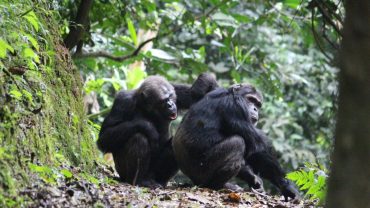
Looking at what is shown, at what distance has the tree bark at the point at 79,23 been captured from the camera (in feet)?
26.3

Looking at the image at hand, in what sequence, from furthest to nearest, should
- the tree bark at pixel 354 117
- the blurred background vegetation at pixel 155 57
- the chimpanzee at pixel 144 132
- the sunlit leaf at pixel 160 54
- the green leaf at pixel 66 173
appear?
the sunlit leaf at pixel 160 54 → the chimpanzee at pixel 144 132 → the blurred background vegetation at pixel 155 57 → the green leaf at pixel 66 173 → the tree bark at pixel 354 117

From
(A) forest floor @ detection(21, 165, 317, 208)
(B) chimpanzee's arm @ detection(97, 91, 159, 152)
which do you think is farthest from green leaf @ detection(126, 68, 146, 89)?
(A) forest floor @ detection(21, 165, 317, 208)

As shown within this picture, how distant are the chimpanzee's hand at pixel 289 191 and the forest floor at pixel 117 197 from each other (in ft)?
0.65

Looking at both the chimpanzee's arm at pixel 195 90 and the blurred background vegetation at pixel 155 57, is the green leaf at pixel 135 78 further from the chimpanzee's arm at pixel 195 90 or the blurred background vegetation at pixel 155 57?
the chimpanzee's arm at pixel 195 90

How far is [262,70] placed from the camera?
11.3 m

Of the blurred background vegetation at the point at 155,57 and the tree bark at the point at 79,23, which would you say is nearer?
the blurred background vegetation at the point at 155,57

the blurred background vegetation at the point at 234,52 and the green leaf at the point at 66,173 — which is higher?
the blurred background vegetation at the point at 234,52

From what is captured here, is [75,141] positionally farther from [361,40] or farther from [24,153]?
[361,40]

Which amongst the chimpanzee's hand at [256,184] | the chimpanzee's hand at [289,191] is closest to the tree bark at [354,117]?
the chimpanzee's hand at [289,191]

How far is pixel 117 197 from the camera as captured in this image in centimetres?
491

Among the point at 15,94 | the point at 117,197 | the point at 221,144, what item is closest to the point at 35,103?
the point at 15,94

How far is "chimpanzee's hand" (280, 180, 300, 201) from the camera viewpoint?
6.97 metres

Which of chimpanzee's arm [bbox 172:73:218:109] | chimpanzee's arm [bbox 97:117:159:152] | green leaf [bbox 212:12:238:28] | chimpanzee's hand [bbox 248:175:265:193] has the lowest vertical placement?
chimpanzee's hand [bbox 248:175:265:193]

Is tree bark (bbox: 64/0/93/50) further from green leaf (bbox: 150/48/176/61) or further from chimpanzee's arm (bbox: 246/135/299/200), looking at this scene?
chimpanzee's arm (bbox: 246/135/299/200)
